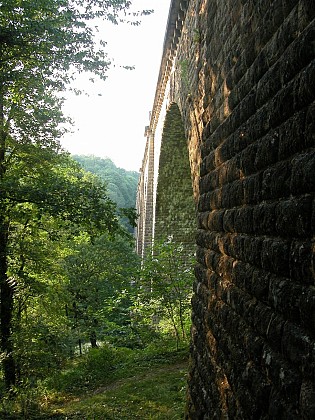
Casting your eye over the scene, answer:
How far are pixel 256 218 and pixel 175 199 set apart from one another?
10708 mm

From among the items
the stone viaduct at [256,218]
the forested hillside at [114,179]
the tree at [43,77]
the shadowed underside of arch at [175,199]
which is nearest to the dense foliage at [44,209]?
the tree at [43,77]

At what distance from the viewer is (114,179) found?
2648 inches

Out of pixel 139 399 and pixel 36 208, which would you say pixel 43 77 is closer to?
pixel 36 208

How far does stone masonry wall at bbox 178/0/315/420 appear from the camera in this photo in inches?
62.8

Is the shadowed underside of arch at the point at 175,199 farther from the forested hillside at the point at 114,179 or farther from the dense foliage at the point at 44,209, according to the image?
the forested hillside at the point at 114,179

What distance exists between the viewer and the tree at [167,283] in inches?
335

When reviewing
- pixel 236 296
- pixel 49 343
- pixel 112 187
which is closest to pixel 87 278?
pixel 49 343

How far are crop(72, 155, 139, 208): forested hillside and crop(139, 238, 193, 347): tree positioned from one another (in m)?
51.1

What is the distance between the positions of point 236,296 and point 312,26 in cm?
154

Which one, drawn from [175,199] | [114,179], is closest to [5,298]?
[175,199]

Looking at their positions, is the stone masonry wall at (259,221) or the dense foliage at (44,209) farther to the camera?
the dense foliage at (44,209)

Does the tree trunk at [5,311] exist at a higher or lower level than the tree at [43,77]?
lower

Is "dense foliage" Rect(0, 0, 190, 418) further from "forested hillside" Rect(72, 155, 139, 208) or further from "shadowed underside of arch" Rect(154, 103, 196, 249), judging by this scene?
"forested hillside" Rect(72, 155, 139, 208)

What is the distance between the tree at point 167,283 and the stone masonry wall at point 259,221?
4757mm
